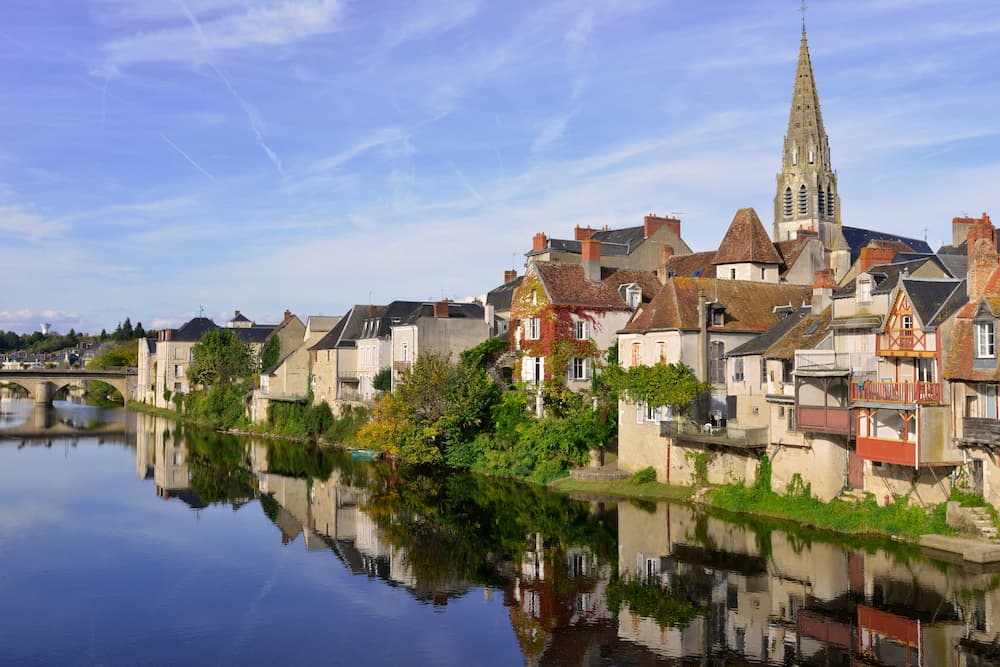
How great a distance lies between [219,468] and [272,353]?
2534cm

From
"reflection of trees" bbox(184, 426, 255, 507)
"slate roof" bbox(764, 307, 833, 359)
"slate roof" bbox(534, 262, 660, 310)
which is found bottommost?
"reflection of trees" bbox(184, 426, 255, 507)

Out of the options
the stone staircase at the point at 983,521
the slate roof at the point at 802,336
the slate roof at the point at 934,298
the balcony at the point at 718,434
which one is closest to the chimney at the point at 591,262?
the balcony at the point at 718,434

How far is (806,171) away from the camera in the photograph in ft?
323

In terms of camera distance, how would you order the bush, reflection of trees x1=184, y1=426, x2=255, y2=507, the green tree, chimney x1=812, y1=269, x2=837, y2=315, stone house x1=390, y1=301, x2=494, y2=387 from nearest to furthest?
chimney x1=812, y1=269, x2=837, y2=315
the bush
reflection of trees x1=184, y1=426, x2=255, y2=507
stone house x1=390, y1=301, x2=494, y2=387
the green tree

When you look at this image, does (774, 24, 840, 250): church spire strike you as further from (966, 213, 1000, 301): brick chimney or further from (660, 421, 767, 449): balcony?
(966, 213, 1000, 301): brick chimney

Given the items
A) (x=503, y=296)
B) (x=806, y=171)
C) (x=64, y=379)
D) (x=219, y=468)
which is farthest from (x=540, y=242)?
(x=64, y=379)

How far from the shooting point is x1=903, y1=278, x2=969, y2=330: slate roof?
1250 inches

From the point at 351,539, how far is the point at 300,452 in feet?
95.3

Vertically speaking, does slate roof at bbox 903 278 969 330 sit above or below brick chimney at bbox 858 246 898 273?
below

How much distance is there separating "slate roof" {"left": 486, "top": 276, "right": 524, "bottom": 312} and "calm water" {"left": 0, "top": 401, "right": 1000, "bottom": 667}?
64.4 feet

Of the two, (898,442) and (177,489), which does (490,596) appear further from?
(177,489)

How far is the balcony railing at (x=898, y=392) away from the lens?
101 feet

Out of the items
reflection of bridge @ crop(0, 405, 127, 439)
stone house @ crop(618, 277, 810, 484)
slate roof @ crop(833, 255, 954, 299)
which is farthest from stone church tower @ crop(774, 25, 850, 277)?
reflection of bridge @ crop(0, 405, 127, 439)

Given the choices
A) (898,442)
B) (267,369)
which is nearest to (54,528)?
(898,442)
